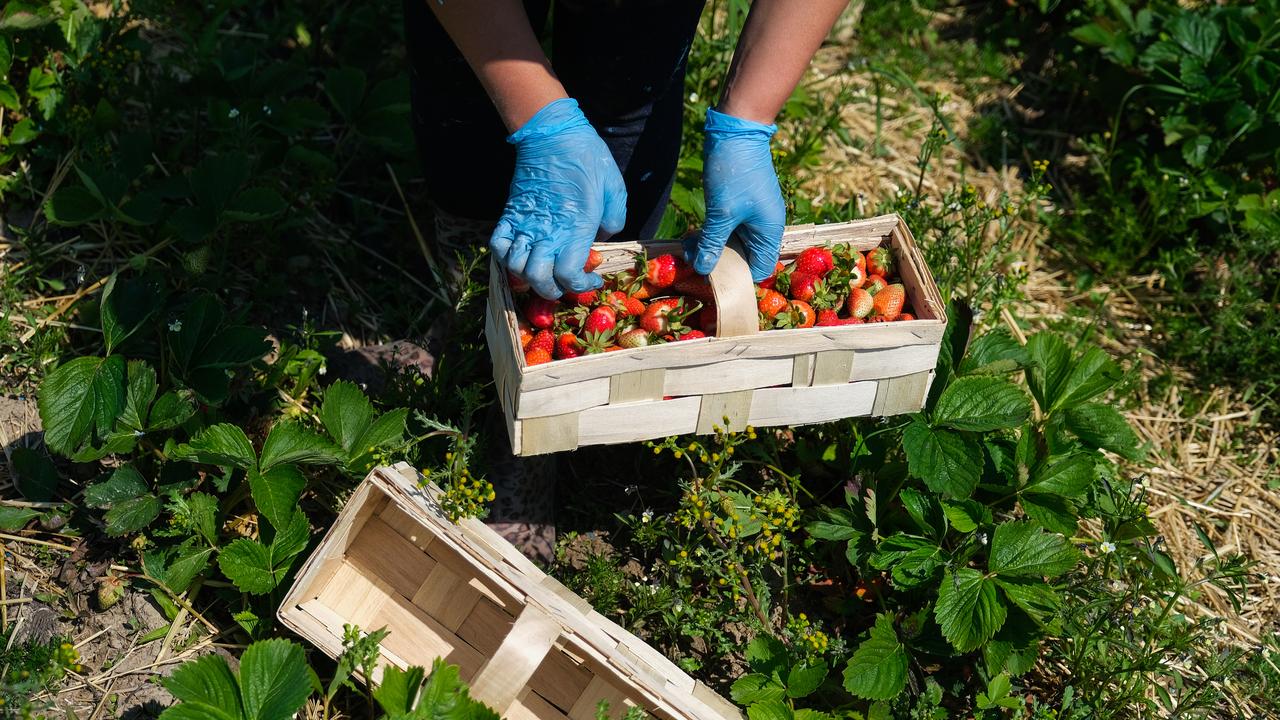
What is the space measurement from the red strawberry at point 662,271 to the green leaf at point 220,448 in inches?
34.8

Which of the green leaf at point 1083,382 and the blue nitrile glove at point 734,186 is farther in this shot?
the green leaf at point 1083,382

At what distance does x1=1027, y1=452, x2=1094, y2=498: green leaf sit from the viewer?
7.33 ft

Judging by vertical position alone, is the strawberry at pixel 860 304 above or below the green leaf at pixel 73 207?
below

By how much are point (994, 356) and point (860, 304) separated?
473mm

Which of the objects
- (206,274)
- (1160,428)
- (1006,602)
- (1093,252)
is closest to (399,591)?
(206,274)

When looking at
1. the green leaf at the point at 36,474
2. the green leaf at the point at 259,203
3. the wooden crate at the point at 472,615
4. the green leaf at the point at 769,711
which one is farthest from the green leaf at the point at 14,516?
the green leaf at the point at 769,711

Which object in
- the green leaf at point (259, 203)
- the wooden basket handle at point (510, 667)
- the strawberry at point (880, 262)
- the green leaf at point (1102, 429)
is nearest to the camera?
the wooden basket handle at point (510, 667)

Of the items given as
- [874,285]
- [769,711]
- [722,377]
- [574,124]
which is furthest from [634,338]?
→ [769,711]

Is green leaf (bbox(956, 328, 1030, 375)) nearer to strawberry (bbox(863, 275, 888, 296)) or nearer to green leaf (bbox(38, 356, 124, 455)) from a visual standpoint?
strawberry (bbox(863, 275, 888, 296))

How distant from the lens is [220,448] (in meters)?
2.06

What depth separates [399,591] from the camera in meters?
2.17

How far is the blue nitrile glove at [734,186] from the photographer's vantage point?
6.61ft

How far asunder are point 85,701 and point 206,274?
1110 millimetres

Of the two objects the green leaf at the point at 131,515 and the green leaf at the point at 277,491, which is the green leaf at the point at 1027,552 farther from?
the green leaf at the point at 131,515
